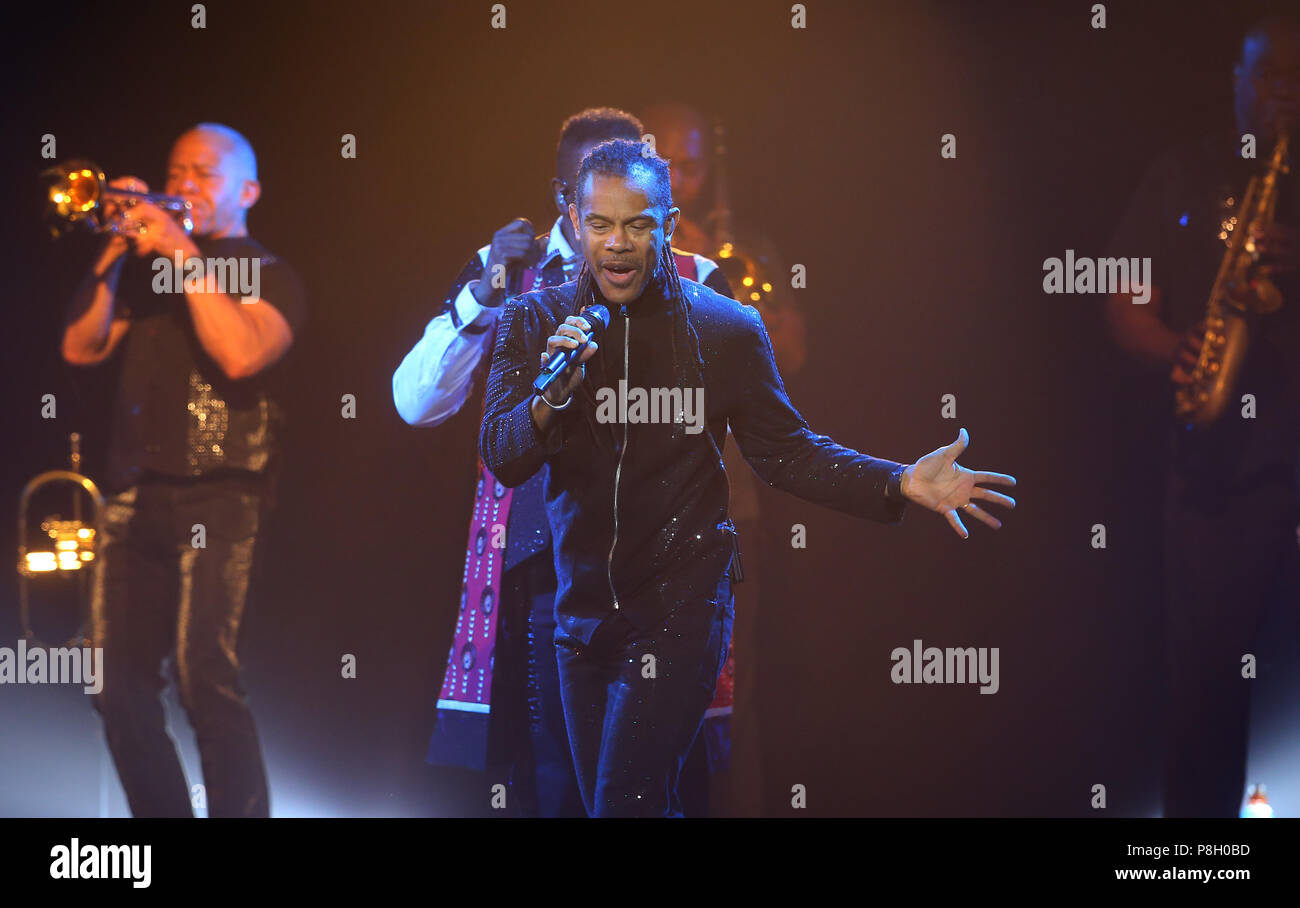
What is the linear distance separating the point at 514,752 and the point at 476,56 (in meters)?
2.18

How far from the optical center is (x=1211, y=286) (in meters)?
3.87

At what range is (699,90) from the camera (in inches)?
150

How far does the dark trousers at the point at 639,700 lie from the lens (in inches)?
110

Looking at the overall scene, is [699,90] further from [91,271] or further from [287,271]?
[91,271]

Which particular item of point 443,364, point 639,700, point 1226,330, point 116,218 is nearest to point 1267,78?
point 1226,330

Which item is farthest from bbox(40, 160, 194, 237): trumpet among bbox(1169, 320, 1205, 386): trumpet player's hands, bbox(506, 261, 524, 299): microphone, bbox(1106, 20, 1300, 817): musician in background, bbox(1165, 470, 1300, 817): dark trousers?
bbox(1165, 470, 1300, 817): dark trousers

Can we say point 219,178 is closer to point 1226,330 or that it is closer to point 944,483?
point 944,483

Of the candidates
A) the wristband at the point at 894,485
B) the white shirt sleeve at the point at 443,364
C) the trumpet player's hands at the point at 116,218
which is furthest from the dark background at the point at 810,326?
the wristband at the point at 894,485

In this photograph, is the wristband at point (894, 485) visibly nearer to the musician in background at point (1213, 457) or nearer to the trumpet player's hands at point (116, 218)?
the musician in background at point (1213, 457)

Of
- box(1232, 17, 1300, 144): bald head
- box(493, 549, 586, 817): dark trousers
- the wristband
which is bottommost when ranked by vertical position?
box(493, 549, 586, 817): dark trousers

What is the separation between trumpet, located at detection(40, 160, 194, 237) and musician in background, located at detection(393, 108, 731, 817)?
3.09 ft

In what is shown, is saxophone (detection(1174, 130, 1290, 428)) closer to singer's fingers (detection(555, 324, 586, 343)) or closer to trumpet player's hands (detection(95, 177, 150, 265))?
singer's fingers (detection(555, 324, 586, 343))

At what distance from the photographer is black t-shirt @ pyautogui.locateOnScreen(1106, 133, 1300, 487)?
12.6 feet
